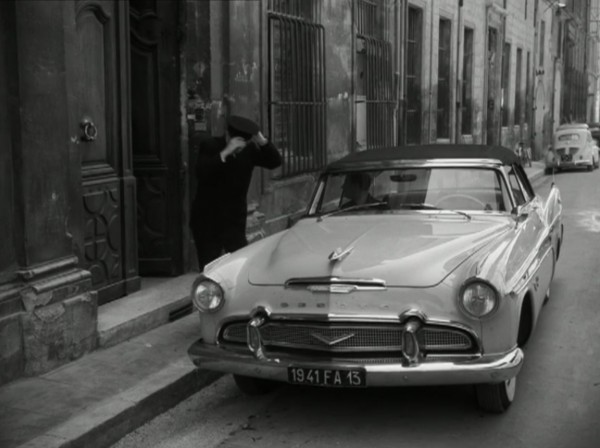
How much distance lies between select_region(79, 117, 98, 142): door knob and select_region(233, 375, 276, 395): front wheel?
2.38 m

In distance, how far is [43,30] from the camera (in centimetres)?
Result: 569

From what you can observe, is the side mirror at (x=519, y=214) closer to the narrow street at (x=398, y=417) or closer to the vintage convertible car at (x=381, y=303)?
the vintage convertible car at (x=381, y=303)

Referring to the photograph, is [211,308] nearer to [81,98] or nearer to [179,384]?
[179,384]

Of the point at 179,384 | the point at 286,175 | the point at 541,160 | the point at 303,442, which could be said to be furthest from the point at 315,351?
the point at 541,160

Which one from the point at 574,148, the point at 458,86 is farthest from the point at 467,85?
the point at 574,148

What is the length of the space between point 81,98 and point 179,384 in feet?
8.20

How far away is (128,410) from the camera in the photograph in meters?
4.96

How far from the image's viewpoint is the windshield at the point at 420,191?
6.15 m

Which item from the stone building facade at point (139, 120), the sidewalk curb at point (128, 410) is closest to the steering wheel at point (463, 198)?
the sidewalk curb at point (128, 410)

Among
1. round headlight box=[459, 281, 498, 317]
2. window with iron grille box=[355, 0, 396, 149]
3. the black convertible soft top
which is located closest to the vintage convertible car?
round headlight box=[459, 281, 498, 317]

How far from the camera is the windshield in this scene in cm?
615

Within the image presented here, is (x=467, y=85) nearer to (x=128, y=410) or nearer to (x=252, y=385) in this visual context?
(x=252, y=385)

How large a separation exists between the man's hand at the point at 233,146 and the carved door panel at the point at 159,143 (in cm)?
173

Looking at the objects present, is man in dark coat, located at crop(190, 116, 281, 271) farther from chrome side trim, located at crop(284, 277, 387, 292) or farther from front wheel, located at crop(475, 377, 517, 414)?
front wheel, located at crop(475, 377, 517, 414)
